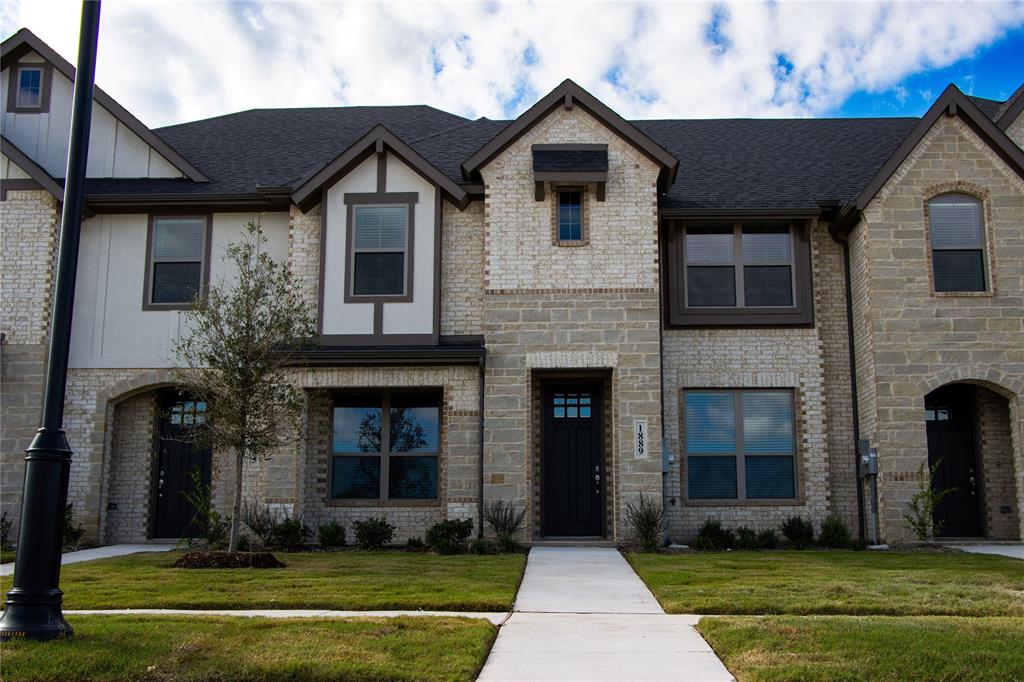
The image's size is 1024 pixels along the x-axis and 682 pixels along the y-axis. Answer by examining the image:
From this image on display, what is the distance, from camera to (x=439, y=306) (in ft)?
55.1

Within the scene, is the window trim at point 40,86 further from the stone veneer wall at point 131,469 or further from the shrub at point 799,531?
the shrub at point 799,531

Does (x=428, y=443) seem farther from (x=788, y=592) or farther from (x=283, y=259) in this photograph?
(x=788, y=592)

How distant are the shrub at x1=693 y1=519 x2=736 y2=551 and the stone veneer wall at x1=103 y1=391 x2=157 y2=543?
964 cm

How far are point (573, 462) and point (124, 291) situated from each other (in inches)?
338

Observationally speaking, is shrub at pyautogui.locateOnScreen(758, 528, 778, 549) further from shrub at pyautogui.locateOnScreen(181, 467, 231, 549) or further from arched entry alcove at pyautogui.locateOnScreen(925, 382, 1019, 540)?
shrub at pyautogui.locateOnScreen(181, 467, 231, 549)

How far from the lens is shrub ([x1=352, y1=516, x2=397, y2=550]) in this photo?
1567 centimetres

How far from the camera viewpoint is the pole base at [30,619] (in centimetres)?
702

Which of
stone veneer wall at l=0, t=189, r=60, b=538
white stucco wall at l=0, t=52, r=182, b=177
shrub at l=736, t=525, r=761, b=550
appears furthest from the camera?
white stucco wall at l=0, t=52, r=182, b=177

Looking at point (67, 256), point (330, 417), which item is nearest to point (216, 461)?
point (330, 417)

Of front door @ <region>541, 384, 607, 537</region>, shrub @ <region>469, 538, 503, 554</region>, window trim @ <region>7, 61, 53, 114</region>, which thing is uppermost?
window trim @ <region>7, 61, 53, 114</region>

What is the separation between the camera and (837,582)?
1073cm

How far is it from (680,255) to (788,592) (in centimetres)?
840

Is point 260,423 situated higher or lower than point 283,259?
lower

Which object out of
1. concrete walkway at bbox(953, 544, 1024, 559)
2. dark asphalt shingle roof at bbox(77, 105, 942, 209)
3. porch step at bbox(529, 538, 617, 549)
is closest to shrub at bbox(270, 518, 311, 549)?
porch step at bbox(529, 538, 617, 549)
